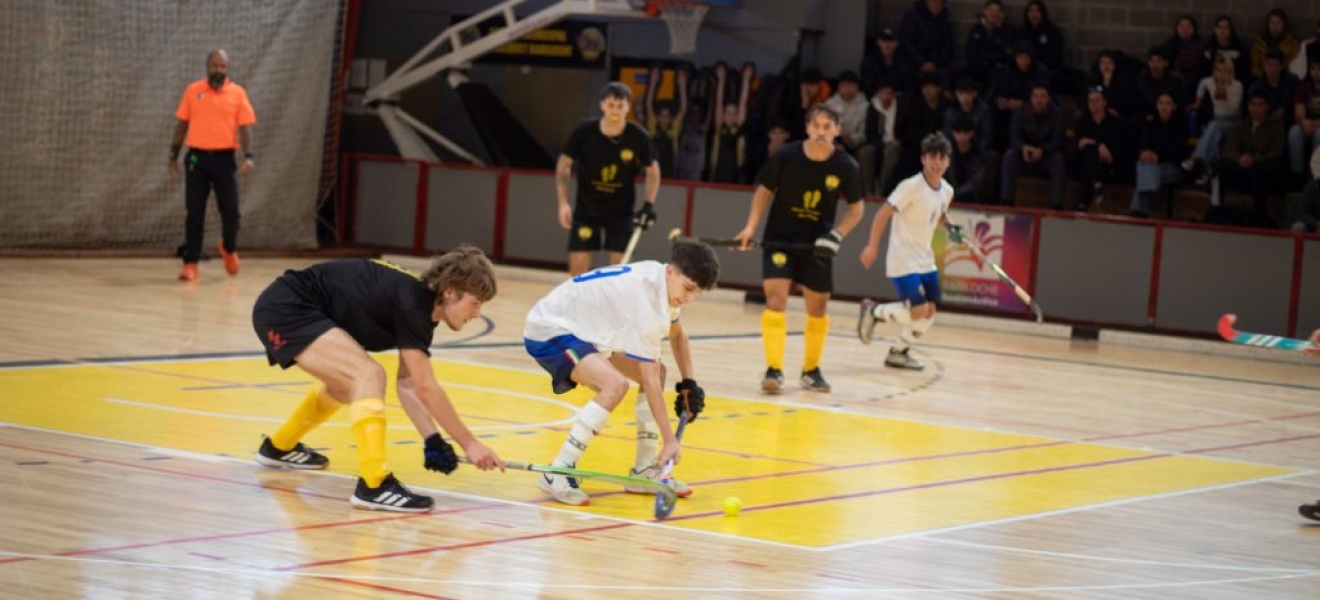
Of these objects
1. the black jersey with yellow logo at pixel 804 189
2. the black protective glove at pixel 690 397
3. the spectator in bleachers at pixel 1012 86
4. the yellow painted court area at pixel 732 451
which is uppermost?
the spectator in bleachers at pixel 1012 86

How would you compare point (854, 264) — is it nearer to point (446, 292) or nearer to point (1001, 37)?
point (1001, 37)

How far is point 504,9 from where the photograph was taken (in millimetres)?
21984

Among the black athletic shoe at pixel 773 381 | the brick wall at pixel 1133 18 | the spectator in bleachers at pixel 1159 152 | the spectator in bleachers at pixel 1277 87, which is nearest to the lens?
the black athletic shoe at pixel 773 381

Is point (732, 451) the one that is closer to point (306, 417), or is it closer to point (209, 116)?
point (306, 417)

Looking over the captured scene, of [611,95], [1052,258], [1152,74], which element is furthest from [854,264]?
[611,95]

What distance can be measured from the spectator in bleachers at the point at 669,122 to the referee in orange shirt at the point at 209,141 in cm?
548

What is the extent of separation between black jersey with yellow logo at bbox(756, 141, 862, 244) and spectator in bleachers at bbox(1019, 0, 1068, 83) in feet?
28.8

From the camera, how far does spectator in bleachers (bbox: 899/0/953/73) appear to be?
68.6 ft

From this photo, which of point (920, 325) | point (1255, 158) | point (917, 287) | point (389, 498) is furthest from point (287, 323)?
point (1255, 158)

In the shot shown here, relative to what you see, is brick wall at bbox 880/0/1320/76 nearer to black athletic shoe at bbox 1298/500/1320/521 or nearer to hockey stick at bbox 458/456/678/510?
black athletic shoe at bbox 1298/500/1320/521

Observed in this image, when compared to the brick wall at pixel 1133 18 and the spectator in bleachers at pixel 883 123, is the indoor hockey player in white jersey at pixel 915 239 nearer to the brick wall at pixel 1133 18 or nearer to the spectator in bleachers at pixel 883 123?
the spectator in bleachers at pixel 883 123

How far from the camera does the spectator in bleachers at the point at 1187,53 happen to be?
65.2ft

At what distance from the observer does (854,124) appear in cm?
2034

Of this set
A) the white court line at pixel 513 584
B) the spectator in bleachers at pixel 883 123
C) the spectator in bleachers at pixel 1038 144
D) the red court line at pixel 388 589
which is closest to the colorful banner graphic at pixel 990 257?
the spectator in bleachers at pixel 1038 144
